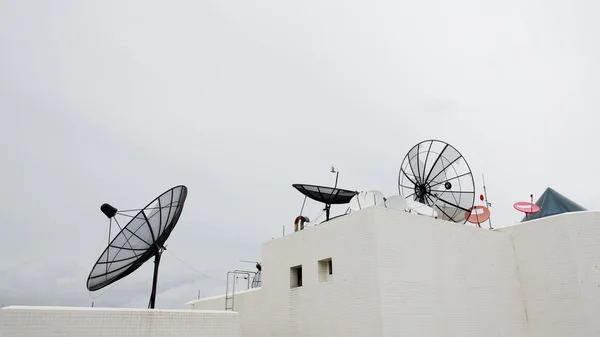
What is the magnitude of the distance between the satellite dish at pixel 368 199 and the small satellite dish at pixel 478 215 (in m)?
5.05

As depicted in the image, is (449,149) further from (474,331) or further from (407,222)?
(474,331)

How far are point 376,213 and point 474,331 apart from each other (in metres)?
5.92

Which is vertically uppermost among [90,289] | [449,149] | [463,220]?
[449,149]

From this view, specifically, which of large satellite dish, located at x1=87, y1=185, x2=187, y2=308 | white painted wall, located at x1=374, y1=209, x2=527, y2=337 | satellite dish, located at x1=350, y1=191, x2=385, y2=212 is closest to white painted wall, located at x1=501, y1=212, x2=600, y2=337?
white painted wall, located at x1=374, y1=209, x2=527, y2=337

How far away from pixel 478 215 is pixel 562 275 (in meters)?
4.35

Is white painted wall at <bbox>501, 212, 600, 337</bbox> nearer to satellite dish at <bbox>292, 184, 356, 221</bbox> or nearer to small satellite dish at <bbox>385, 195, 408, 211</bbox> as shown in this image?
small satellite dish at <bbox>385, 195, 408, 211</bbox>

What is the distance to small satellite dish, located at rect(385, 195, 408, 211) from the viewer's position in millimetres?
18016

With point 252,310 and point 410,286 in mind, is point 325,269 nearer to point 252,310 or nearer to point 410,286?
point 410,286

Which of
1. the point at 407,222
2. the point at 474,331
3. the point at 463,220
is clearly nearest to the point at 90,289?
the point at 407,222

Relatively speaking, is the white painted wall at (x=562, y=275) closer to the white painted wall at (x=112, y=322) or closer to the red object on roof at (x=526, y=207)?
the red object on roof at (x=526, y=207)

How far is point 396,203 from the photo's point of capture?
712 inches

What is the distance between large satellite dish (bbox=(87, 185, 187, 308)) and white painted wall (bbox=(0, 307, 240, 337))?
1634 millimetres

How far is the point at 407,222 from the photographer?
16703 mm

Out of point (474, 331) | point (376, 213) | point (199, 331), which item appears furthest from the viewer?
point (474, 331)
